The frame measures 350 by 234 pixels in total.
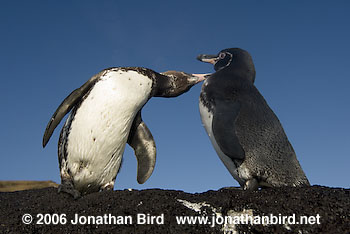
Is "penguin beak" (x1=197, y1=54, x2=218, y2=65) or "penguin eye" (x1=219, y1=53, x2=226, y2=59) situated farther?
"penguin beak" (x1=197, y1=54, x2=218, y2=65)

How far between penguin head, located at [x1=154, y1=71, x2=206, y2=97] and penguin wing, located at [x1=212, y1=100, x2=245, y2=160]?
3.41ft

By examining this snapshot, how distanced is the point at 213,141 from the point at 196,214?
3.68 ft

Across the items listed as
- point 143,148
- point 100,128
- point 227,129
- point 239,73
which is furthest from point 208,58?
point 100,128

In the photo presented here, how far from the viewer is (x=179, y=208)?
271 centimetres

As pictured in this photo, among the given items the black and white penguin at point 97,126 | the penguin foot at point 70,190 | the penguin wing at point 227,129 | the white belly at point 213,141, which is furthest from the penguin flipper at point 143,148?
the penguin wing at point 227,129

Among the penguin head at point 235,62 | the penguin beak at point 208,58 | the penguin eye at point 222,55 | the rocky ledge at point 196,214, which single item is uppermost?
the penguin beak at point 208,58

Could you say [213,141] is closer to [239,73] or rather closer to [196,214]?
[239,73]

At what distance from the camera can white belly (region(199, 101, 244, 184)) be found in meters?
3.49

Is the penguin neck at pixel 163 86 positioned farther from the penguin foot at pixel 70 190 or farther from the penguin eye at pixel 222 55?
the penguin foot at pixel 70 190

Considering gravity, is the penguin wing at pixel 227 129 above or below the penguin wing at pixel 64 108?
A: below

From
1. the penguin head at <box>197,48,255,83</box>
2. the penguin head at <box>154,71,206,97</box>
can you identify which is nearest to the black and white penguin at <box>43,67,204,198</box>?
the penguin head at <box>154,71,206,97</box>

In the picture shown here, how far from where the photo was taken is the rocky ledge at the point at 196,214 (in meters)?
2.61

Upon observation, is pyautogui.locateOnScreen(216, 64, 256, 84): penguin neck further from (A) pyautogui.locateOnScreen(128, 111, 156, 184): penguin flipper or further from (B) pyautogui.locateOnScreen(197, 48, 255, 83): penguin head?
(A) pyautogui.locateOnScreen(128, 111, 156, 184): penguin flipper

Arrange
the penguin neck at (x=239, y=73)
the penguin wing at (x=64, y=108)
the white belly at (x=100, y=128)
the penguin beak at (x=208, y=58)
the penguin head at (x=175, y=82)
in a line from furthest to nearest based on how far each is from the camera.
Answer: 1. the penguin beak at (x=208, y=58)
2. the penguin head at (x=175, y=82)
3. the penguin neck at (x=239, y=73)
4. the penguin wing at (x=64, y=108)
5. the white belly at (x=100, y=128)
